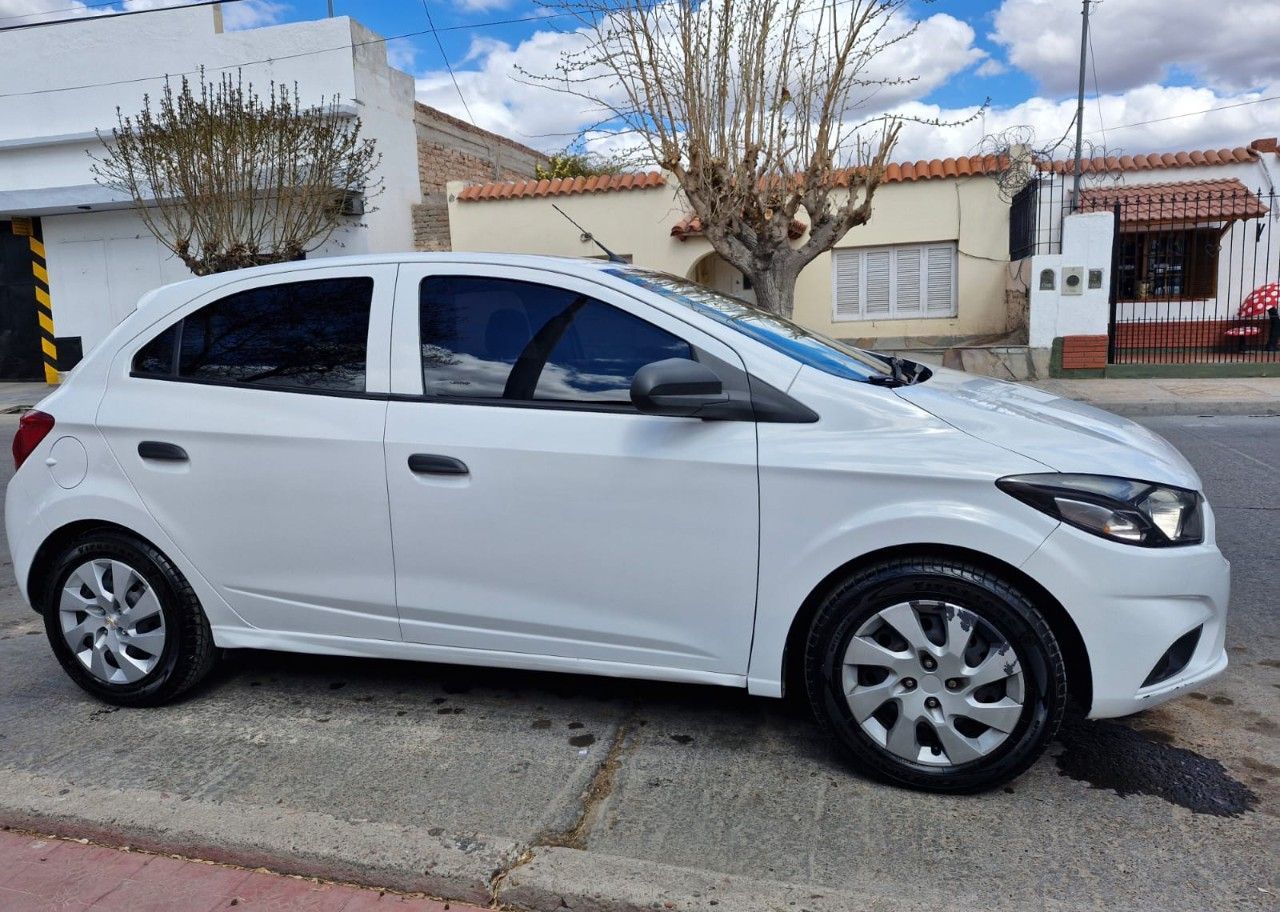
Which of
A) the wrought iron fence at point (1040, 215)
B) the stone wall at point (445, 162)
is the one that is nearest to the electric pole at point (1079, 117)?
the wrought iron fence at point (1040, 215)

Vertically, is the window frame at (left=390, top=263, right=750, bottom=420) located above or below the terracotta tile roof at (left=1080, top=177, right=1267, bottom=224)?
below

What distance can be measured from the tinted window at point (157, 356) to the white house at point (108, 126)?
46.1 ft

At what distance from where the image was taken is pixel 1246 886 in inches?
99.1

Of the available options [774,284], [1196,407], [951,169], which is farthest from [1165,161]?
[774,284]

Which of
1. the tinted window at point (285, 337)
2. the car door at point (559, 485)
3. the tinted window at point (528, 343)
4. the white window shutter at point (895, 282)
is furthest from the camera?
the white window shutter at point (895, 282)

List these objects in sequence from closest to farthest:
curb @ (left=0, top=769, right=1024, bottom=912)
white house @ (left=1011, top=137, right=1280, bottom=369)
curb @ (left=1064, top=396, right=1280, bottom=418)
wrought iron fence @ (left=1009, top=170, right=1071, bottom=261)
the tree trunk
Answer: curb @ (left=0, top=769, right=1024, bottom=912), the tree trunk, curb @ (left=1064, top=396, right=1280, bottom=418), white house @ (left=1011, top=137, right=1280, bottom=369), wrought iron fence @ (left=1009, top=170, right=1071, bottom=261)

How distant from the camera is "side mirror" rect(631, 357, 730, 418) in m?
2.94

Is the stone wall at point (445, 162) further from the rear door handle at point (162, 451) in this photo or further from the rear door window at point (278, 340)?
the rear door handle at point (162, 451)

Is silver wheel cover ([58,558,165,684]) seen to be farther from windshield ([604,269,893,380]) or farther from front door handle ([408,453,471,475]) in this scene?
windshield ([604,269,893,380])

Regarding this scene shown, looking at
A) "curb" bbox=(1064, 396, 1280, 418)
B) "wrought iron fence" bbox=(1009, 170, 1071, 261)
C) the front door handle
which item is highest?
"wrought iron fence" bbox=(1009, 170, 1071, 261)

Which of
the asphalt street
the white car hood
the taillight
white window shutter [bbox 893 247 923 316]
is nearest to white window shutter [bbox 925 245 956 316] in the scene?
white window shutter [bbox 893 247 923 316]

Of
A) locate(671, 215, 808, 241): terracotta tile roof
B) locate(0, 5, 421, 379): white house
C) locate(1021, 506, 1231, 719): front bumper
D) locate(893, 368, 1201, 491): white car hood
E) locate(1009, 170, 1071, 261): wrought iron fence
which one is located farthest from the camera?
locate(0, 5, 421, 379): white house

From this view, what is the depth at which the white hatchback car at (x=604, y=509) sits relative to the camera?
286 cm

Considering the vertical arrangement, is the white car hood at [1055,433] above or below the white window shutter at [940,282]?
below
